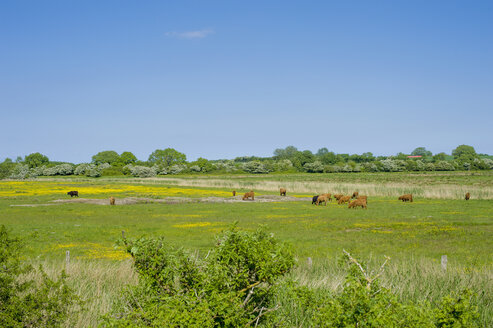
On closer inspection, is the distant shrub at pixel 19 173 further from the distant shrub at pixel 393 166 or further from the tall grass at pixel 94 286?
the distant shrub at pixel 393 166

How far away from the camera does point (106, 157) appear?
181 metres

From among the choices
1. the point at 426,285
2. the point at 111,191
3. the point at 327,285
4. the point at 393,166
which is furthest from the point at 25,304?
the point at 393,166

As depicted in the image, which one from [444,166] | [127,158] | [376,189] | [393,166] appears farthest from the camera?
[127,158]

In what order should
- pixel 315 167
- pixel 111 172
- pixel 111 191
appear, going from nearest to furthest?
pixel 111 191
pixel 111 172
pixel 315 167

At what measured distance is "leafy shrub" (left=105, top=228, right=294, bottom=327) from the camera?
167 inches

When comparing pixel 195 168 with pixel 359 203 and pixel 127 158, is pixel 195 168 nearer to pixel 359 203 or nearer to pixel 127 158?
pixel 127 158

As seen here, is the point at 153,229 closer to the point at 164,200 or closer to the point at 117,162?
the point at 164,200

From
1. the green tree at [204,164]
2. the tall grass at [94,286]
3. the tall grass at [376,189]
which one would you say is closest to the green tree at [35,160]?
the green tree at [204,164]

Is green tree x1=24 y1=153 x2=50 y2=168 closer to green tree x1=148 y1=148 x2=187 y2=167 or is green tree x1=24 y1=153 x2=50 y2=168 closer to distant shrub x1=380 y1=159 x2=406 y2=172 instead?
green tree x1=148 y1=148 x2=187 y2=167

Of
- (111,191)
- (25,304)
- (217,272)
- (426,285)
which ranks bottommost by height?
(111,191)

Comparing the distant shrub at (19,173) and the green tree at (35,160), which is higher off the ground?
the green tree at (35,160)

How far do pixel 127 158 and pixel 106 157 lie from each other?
1267 centimetres

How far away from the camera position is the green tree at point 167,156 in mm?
180500

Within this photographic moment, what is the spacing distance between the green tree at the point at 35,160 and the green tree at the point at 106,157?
2042 centimetres
